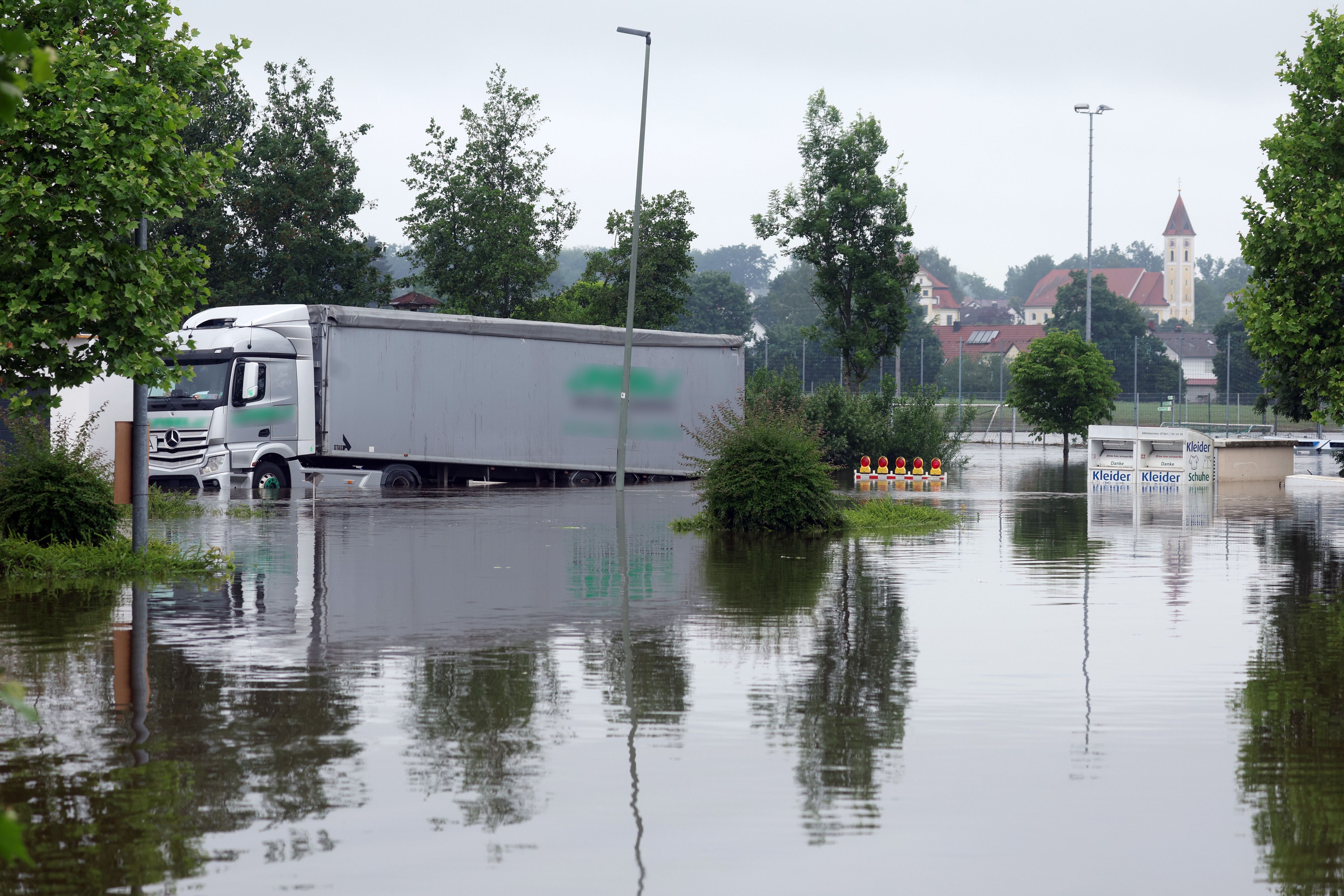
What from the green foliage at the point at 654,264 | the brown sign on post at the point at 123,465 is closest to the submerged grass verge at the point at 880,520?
the brown sign on post at the point at 123,465

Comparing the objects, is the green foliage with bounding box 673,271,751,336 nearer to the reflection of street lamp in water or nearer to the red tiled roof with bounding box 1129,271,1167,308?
the red tiled roof with bounding box 1129,271,1167,308

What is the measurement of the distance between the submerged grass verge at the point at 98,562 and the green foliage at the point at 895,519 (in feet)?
30.4

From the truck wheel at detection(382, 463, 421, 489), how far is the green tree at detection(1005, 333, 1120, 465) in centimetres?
2292

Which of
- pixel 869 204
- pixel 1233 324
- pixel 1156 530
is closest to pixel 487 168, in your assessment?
pixel 869 204

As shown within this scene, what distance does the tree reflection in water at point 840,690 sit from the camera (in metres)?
7.02

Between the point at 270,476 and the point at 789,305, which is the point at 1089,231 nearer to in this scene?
the point at 270,476

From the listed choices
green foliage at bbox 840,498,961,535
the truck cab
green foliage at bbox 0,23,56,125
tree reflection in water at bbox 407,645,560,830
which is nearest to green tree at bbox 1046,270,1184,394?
the truck cab

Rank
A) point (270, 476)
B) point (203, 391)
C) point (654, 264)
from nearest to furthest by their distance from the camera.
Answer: point (203, 391), point (270, 476), point (654, 264)

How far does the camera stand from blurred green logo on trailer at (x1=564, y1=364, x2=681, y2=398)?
35375mm

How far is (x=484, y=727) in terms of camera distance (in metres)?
8.39

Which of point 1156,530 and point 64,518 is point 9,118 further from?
point 1156,530

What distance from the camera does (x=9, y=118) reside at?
2.68 metres

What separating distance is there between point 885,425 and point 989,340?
110 m

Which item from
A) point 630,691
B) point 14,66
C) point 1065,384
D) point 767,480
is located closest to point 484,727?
point 630,691
